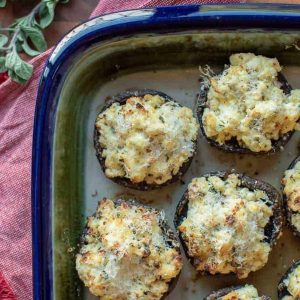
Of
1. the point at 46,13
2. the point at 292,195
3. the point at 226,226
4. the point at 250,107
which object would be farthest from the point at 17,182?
the point at 292,195

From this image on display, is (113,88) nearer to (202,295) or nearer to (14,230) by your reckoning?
(14,230)

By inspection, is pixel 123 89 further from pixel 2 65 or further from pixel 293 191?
pixel 293 191

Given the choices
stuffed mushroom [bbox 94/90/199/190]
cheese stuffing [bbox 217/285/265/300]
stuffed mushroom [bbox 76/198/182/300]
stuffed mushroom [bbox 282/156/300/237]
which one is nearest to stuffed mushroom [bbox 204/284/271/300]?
cheese stuffing [bbox 217/285/265/300]

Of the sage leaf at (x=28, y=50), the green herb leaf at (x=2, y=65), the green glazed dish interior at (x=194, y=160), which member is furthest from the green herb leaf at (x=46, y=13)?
the green glazed dish interior at (x=194, y=160)

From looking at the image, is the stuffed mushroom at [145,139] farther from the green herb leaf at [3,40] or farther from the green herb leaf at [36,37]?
the green herb leaf at [3,40]

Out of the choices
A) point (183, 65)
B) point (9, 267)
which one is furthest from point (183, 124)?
point (9, 267)
